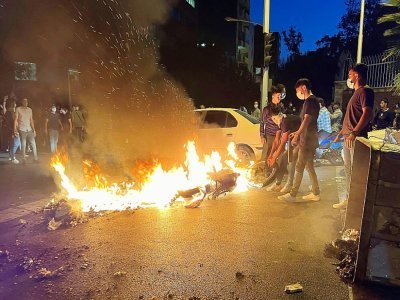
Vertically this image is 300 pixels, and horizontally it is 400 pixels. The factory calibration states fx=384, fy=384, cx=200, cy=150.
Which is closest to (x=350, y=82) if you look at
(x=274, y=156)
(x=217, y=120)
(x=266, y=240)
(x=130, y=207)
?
(x=274, y=156)

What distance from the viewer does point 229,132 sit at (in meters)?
10.3

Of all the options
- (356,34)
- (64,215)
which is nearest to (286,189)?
(64,215)

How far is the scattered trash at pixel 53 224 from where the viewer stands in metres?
5.12

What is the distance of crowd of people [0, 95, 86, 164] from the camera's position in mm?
10797

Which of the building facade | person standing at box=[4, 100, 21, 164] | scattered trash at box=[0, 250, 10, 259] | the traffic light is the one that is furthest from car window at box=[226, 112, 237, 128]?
the building facade

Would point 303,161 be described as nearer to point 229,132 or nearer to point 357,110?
point 357,110

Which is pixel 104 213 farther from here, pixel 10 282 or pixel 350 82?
pixel 350 82

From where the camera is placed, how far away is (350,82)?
5.54 metres

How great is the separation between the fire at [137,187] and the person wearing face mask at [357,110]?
8.11 feet

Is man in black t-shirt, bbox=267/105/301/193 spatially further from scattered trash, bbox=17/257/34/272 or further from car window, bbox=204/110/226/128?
scattered trash, bbox=17/257/34/272

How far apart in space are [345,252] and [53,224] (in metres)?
3.71

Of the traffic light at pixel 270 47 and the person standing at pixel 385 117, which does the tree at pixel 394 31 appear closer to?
the traffic light at pixel 270 47

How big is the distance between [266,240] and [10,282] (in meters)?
2.80

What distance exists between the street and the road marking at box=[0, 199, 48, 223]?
6 centimetres
